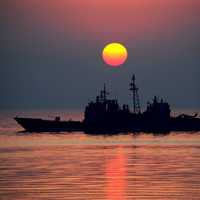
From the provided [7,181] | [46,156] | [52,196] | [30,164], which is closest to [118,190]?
[52,196]

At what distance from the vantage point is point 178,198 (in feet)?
199

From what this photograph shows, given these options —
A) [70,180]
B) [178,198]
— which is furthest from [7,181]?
[178,198]

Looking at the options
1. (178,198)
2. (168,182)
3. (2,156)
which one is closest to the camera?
(178,198)

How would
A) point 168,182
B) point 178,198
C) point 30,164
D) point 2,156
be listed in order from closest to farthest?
1. point 178,198
2. point 168,182
3. point 30,164
4. point 2,156

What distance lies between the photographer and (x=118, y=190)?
216 ft

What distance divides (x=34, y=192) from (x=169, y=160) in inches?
1407

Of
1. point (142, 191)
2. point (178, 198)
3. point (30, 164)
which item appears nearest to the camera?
point (178, 198)

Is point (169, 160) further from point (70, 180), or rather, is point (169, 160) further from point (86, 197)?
point (86, 197)

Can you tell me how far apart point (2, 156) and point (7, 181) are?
1376 inches

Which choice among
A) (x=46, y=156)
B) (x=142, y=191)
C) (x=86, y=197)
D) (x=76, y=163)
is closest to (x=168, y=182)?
(x=142, y=191)

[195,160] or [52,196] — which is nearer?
[52,196]

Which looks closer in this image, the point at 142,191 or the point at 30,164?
the point at 142,191

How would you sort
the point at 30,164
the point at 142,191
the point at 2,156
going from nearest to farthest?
1. the point at 142,191
2. the point at 30,164
3. the point at 2,156

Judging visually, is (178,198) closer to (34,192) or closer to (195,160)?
(34,192)
